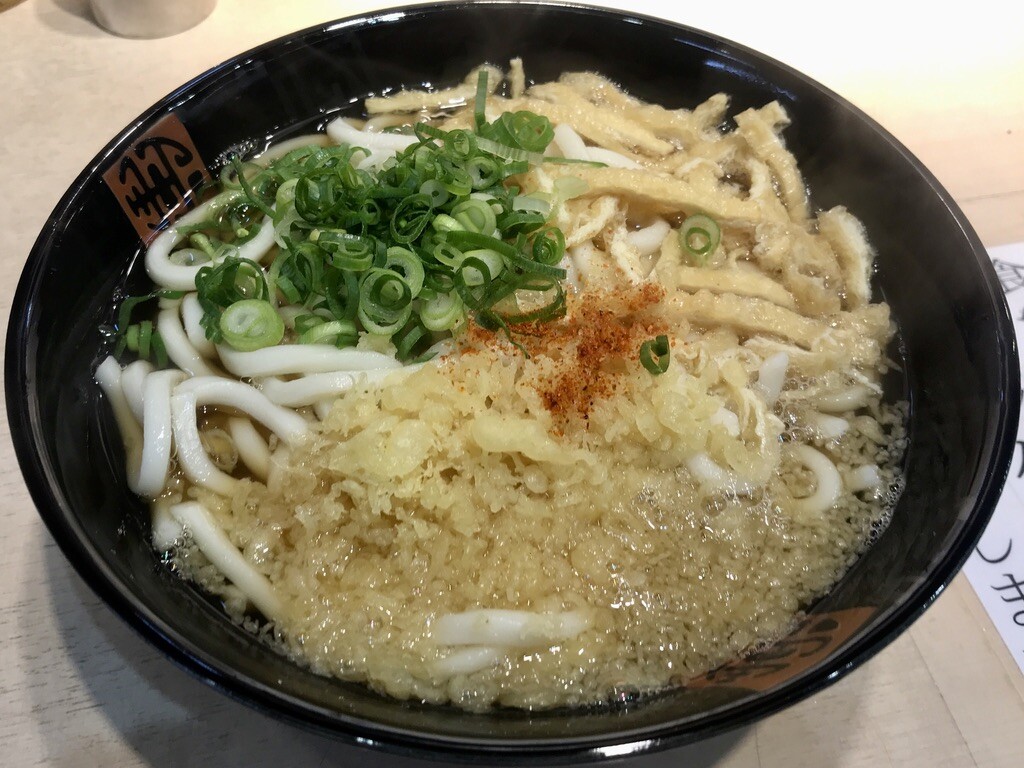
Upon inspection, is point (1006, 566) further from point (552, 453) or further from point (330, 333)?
point (330, 333)

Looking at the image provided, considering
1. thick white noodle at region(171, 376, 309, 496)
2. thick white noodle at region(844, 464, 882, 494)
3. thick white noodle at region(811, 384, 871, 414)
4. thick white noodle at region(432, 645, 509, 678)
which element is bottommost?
thick white noodle at region(432, 645, 509, 678)

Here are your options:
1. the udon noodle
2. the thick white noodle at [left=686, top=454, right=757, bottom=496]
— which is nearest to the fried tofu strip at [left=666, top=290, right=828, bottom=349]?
the udon noodle

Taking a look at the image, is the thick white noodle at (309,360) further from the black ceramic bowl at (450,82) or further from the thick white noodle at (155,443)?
the black ceramic bowl at (450,82)

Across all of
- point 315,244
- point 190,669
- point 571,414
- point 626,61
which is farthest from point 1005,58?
point 190,669

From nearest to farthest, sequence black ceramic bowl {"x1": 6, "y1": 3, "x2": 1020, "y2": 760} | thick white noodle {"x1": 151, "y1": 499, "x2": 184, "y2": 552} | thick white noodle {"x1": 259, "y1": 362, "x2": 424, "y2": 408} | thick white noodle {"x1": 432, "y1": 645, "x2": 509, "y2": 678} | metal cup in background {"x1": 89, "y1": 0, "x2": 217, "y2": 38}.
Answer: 1. black ceramic bowl {"x1": 6, "y1": 3, "x2": 1020, "y2": 760}
2. thick white noodle {"x1": 432, "y1": 645, "x2": 509, "y2": 678}
3. thick white noodle {"x1": 151, "y1": 499, "x2": 184, "y2": 552}
4. thick white noodle {"x1": 259, "y1": 362, "x2": 424, "y2": 408}
5. metal cup in background {"x1": 89, "y1": 0, "x2": 217, "y2": 38}

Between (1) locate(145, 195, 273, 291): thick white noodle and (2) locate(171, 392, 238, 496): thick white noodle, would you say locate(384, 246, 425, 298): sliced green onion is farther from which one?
(2) locate(171, 392, 238, 496): thick white noodle

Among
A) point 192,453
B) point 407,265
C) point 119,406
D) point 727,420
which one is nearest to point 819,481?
point 727,420
